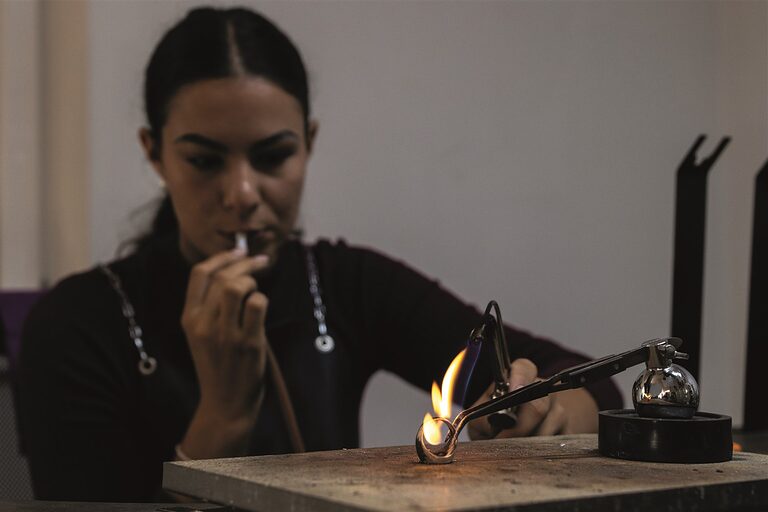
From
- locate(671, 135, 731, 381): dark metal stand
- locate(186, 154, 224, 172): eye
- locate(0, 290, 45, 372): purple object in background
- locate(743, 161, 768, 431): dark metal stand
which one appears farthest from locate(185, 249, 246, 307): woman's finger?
locate(743, 161, 768, 431): dark metal stand

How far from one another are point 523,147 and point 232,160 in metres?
0.85

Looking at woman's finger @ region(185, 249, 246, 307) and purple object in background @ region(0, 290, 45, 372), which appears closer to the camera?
woman's finger @ region(185, 249, 246, 307)

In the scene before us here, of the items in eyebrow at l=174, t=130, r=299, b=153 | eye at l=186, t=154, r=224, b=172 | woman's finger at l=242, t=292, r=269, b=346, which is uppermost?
eyebrow at l=174, t=130, r=299, b=153

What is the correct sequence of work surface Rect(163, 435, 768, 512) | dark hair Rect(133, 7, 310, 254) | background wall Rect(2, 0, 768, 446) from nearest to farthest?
work surface Rect(163, 435, 768, 512) < dark hair Rect(133, 7, 310, 254) < background wall Rect(2, 0, 768, 446)

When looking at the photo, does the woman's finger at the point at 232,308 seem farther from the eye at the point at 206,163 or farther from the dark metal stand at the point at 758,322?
the dark metal stand at the point at 758,322

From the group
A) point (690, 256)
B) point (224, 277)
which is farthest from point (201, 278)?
point (690, 256)

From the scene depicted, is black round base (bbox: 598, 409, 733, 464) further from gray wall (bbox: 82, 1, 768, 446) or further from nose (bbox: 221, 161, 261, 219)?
gray wall (bbox: 82, 1, 768, 446)

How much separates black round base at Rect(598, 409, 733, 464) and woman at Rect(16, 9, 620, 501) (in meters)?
0.46

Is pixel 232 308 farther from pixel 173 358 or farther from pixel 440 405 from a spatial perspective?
pixel 440 405

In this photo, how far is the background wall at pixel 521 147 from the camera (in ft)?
5.97

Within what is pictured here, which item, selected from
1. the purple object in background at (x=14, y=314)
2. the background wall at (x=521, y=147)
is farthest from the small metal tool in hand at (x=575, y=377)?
the background wall at (x=521, y=147)

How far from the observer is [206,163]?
52.9 inches

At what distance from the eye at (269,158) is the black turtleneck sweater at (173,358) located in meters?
0.20

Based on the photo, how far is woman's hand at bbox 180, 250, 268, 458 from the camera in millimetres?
1211
